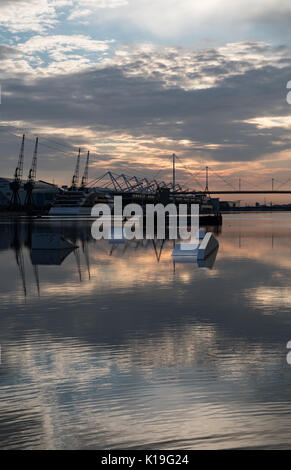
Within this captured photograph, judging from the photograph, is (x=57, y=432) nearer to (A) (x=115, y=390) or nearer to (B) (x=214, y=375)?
(A) (x=115, y=390)

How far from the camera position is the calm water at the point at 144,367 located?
27.7 feet

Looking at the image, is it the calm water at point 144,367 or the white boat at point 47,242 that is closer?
the calm water at point 144,367

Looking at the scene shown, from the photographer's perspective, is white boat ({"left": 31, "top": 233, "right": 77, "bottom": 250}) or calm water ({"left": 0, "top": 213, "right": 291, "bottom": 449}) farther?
white boat ({"left": 31, "top": 233, "right": 77, "bottom": 250})

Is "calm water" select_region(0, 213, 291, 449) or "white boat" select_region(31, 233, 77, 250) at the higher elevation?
"white boat" select_region(31, 233, 77, 250)

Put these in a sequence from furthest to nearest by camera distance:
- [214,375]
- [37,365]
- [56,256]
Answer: [56,256] → [37,365] → [214,375]

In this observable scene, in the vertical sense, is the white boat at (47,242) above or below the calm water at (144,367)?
above

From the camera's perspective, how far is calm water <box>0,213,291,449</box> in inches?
332

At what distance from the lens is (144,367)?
1172cm

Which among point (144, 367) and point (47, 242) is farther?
point (47, 242)

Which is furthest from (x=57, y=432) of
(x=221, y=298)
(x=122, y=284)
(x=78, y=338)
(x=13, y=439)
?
(x=122, y=284)

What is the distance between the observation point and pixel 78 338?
48.1ft

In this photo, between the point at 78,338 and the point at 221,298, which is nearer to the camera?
the point at 78,338

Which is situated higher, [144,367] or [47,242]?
[47,242]
